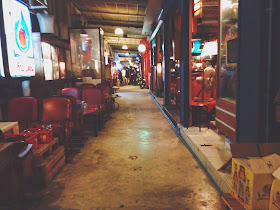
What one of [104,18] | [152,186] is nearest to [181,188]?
[152,186]

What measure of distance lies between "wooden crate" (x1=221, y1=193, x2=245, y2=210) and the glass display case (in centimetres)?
211

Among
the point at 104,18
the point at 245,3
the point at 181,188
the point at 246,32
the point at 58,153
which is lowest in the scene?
the point at 181,188

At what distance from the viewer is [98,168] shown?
4086 mm

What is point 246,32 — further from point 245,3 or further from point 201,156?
point 201,156

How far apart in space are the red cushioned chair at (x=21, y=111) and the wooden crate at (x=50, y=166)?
116cm

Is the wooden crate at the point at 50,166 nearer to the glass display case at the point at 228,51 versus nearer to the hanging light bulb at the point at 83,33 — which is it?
the glass display case at the point at 228,51

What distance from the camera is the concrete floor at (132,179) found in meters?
2.98

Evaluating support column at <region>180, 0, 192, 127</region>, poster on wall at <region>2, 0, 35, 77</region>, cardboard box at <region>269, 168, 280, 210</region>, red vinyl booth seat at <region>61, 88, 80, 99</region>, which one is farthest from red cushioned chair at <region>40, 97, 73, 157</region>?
cardboard box at <region>269, 168, 280, 210</region>

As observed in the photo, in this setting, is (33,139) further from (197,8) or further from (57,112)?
(197,8)

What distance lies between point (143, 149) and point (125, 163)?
0.85 m

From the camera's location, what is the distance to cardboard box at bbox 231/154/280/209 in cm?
196

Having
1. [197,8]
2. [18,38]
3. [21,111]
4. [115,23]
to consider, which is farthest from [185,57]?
[115,23]

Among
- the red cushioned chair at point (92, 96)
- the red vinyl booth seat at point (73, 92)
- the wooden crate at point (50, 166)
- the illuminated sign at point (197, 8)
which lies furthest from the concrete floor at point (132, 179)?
the illuminated sign at point (197, 8)

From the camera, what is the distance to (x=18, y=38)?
18.7 ft
